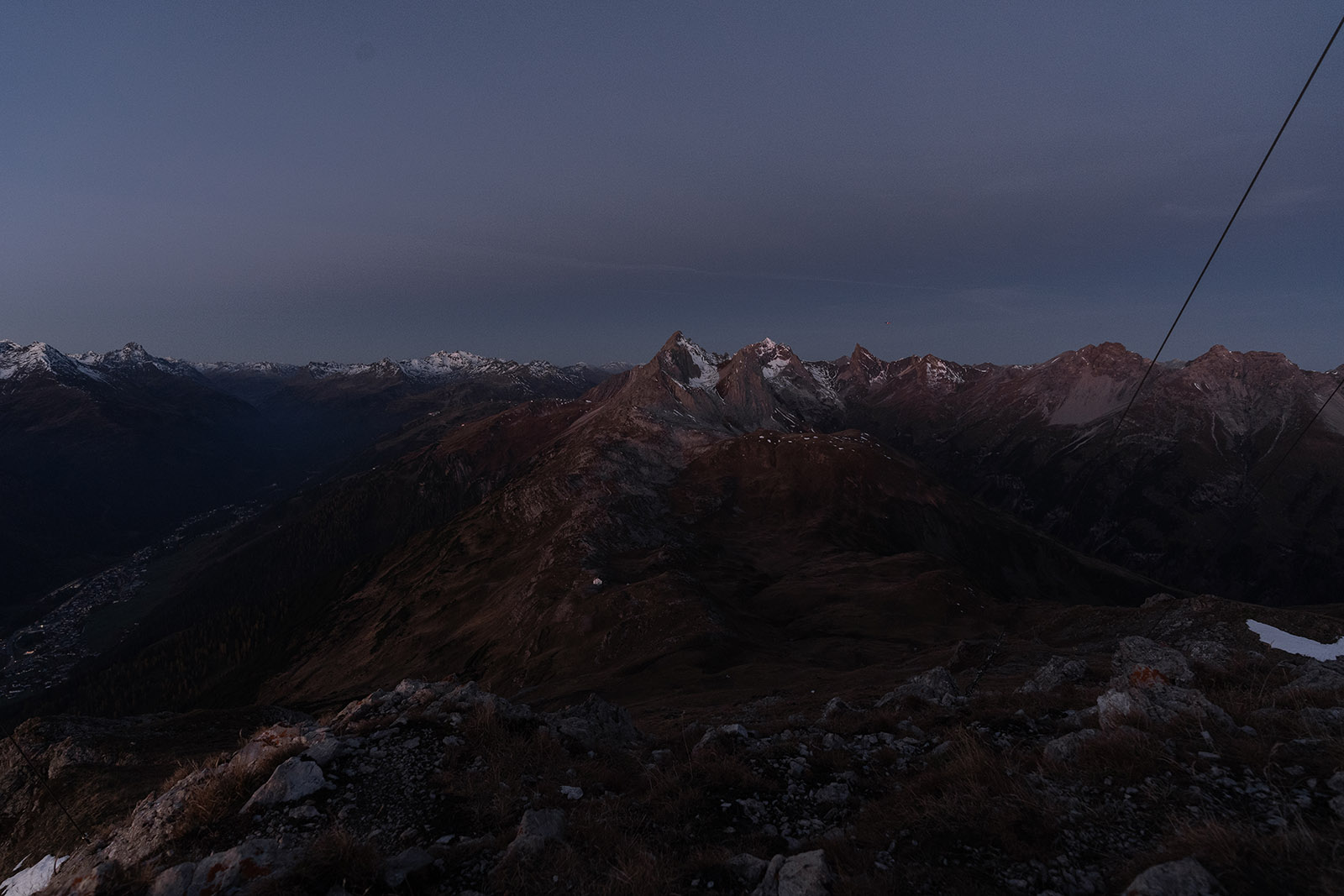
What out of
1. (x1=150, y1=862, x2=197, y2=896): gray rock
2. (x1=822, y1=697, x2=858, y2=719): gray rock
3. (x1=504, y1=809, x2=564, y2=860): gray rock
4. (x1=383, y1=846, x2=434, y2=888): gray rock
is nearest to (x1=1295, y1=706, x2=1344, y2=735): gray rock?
(x1=822, y1=697, x2=858, y2=719): gray rock

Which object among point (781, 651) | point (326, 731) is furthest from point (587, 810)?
point (781, 651)

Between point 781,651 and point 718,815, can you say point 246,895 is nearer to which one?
point 718,815

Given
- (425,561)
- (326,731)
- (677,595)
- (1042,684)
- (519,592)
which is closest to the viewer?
(326,731)

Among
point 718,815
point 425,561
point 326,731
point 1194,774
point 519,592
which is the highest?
point 1194,774

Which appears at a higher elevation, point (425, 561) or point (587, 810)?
point (587, 810)

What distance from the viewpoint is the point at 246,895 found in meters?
7.22

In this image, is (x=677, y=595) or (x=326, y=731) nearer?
(x=326, y=731)

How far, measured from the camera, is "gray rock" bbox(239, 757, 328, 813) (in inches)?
414

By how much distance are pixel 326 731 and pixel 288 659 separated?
179842 mm

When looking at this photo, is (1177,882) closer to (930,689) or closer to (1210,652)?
(930,689)

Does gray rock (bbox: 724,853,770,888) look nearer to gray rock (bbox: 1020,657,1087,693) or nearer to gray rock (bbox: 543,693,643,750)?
gray rock (bbox: 543,693,643,750)

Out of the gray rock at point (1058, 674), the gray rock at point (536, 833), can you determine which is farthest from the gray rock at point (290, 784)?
the gray rock at point (1058, 674)

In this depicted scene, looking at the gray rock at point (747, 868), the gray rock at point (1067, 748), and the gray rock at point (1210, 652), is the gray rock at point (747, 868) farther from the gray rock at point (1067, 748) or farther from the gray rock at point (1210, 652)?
the gray rock at point (1210, 652)

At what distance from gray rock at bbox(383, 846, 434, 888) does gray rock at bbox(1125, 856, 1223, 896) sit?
28.8ft
